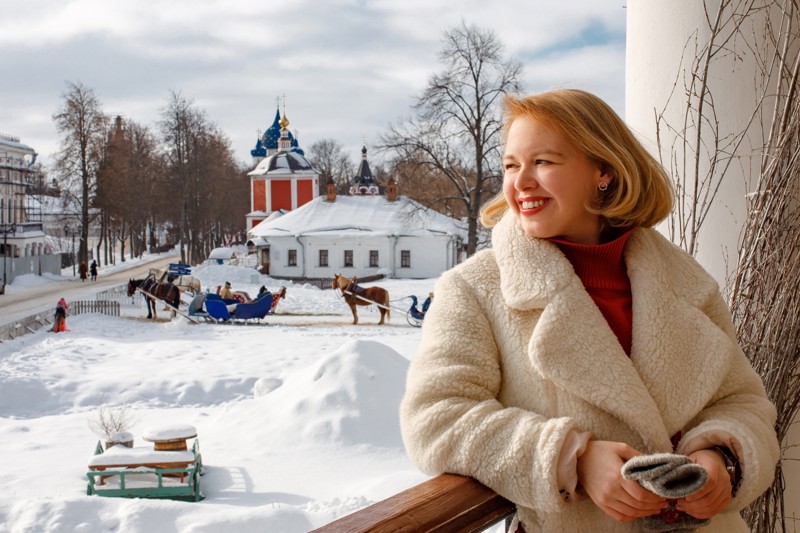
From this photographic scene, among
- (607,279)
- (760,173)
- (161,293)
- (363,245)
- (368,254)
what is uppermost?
(760,173)

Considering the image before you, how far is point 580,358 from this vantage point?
1.73 m

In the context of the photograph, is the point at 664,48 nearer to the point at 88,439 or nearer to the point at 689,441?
the point at 689,441

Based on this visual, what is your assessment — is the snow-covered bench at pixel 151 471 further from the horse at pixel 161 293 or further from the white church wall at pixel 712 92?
the horse at pixel 161 293

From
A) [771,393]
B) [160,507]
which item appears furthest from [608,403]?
[160,507]

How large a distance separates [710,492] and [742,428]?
8.1 inches

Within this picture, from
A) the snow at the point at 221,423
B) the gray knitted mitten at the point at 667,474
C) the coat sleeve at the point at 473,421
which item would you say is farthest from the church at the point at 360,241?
the gray knitted mitten at the point at 667,474

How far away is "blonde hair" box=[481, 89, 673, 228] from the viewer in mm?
1848

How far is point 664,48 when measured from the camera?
342 cm

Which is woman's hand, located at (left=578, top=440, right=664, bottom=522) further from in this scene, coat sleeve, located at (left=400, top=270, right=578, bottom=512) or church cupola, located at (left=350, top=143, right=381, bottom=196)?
church cupola, located at (left=350, top=143, right=381, bottom=196)

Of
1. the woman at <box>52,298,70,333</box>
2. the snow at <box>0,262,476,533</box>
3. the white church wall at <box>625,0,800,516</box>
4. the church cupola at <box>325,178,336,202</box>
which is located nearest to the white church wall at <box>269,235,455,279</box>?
the church cupola at <box>325,178,336,202</box>

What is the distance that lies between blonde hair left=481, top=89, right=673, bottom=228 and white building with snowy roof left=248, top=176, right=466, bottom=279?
34.8m

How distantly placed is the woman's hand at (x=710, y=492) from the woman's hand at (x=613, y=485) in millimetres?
86

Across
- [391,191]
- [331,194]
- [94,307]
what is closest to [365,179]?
[331,194]

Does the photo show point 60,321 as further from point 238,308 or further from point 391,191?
point 391,191
